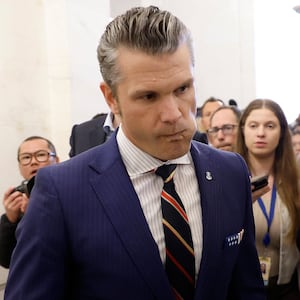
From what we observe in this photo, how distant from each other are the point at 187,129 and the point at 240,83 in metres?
4.27

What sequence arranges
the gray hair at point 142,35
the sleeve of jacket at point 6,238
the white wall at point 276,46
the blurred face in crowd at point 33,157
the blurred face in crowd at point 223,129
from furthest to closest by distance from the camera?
the white wall at point 276,46 → the blurred face in crowd at point 223,129 → the blurred face in crowd at point 33,157 → the sleeve of jacket at point 6,238 → the gray hair at point 142,35

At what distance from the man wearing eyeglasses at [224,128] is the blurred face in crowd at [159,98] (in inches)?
64.9

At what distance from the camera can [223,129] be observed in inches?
102

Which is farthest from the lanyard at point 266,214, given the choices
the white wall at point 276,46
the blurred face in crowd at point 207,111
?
the white wall at point 276,46

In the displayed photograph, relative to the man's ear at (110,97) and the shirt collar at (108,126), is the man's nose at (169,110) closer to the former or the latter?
the man's ear at (110,97)

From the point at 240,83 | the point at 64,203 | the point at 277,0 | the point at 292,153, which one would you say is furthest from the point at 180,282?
the point at 277,0

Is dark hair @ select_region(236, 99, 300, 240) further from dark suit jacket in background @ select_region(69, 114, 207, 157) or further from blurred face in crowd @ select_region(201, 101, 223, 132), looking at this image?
blurred face in crowd @ select_region(201, 101, 223, 132)

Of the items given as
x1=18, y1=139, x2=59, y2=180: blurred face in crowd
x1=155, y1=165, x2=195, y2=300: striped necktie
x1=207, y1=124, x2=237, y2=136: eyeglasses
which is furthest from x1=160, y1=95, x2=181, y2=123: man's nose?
x1=207, y1=124, x2=237, y2=136: eyeglasses

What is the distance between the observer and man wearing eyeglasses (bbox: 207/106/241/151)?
255 cm

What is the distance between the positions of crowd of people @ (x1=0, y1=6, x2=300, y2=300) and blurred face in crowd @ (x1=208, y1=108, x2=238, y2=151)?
143 cm

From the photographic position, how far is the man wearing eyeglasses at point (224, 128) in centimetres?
255

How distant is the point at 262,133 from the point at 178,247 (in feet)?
4.16

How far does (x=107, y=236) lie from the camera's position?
912mm

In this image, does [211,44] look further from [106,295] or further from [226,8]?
[106,295]
